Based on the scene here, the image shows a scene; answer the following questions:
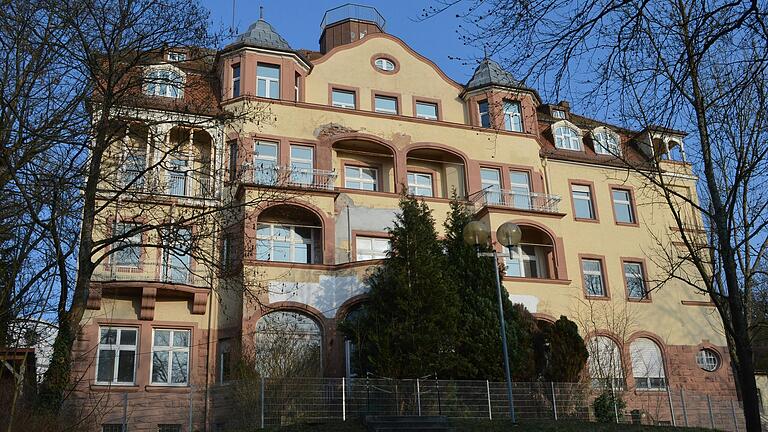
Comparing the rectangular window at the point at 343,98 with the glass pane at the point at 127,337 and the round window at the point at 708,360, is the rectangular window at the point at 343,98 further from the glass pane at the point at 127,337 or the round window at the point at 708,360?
the round window at the point at 708,360

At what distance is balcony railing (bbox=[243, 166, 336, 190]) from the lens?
81.3 feet

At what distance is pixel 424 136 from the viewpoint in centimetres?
2811

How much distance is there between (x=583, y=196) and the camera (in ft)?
98.8

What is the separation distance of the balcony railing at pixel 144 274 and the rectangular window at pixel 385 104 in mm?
9884

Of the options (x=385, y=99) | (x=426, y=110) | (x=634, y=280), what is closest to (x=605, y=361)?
(x=634, y=280)

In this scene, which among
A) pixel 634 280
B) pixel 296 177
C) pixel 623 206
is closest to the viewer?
pixel 296 177

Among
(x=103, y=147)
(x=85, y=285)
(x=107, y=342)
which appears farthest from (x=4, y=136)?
(x=107, y=342)

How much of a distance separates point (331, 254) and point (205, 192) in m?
9.71

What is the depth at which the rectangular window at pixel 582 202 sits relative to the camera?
97.3 ft

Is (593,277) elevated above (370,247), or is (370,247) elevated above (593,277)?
(370,247)

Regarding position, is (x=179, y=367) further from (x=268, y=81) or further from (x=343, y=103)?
(x=343, y=103)

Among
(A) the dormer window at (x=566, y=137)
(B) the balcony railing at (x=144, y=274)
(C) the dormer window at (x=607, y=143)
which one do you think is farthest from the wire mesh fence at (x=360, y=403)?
(A) the dormer window at (x=566, y=137)

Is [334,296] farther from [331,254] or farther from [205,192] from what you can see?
[205,192]

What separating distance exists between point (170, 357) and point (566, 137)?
1795 centimetres
